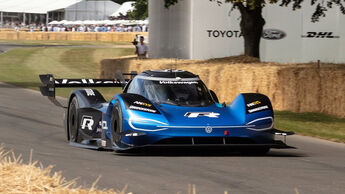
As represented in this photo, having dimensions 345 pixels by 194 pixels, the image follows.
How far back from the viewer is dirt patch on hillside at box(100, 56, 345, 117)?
1548 cm

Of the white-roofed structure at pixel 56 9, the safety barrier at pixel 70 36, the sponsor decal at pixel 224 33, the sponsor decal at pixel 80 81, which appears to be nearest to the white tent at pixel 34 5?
the white-roofed structure at pixel 56 9

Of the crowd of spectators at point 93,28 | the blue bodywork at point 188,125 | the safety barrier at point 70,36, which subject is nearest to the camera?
the blue bodywork at point 188,125

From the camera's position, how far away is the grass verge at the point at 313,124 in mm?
12993

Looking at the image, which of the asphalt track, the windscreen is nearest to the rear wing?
the asphalt track

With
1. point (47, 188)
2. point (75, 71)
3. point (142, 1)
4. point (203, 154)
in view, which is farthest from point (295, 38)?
point (142, 1)

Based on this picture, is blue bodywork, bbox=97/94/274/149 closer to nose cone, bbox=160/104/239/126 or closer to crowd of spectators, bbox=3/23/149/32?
nose cone, bbox=160/104/239/126

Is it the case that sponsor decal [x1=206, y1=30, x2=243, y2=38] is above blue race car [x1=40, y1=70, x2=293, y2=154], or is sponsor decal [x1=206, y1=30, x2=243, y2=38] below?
above

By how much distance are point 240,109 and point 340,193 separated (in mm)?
2994

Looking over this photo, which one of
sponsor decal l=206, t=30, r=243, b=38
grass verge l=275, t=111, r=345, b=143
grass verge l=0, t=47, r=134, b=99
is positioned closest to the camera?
grass verge l=275, t=111, r=345, b=143

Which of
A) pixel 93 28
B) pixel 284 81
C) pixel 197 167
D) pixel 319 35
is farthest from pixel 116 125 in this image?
pixel 93 28

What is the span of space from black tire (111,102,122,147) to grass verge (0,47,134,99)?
36.7ft

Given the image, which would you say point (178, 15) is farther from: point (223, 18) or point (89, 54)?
point (89, 54)

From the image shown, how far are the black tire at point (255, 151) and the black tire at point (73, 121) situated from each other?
2.54 meters

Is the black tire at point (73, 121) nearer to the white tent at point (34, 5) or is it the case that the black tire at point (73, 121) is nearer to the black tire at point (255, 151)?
the black tire at point (255, 151)
